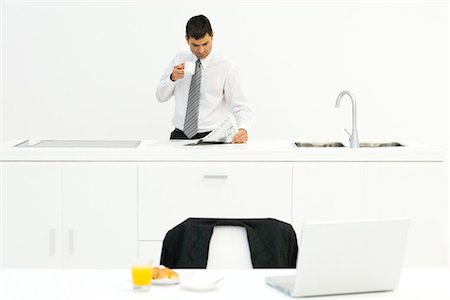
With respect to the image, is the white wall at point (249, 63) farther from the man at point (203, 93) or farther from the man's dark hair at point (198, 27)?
the man's dark hair at point (198, 27)

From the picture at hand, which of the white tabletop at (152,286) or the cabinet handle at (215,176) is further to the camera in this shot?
the cabinet handle at (215,176)

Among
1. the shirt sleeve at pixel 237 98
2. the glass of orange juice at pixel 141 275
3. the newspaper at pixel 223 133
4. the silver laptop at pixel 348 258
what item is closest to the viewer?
the silver laptop at pixel 348 258

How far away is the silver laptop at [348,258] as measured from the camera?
2.57 meters

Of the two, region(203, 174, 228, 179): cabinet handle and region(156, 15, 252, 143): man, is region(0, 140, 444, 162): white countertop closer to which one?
region(203, 174, 228, 179): cabinet handle

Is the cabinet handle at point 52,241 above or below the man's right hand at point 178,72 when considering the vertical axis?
below

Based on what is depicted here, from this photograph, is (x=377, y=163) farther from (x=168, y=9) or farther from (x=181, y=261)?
(x=168, y=9)

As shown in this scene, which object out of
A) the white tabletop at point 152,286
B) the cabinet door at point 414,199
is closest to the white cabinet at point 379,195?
the cabinet door at point 414,199

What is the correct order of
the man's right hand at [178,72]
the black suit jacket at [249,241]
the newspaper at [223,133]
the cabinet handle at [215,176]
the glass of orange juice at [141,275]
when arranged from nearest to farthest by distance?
1. the glass of orange juice at [141,275]
2. the black suit jacket at [249,241]
3. the cabinet handle at [215,176]
4. the newspaper at [223,133]
5. the man's right hand at [178,72]

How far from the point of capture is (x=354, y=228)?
2.60m

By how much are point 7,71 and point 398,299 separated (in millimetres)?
6080

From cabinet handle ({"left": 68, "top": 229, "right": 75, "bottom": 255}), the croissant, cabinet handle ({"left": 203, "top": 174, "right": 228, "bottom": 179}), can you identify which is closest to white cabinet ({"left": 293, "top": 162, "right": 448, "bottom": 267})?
cabinet handle ({"left": 203, "top": 174, "right": 228, "bottom": 179})

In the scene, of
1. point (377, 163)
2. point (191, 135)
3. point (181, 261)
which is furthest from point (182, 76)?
point (181, 261)

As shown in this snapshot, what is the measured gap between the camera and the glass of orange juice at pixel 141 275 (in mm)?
2672

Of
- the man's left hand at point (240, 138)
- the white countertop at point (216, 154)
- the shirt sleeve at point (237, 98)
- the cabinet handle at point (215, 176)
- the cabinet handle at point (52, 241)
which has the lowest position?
the cabinet handle at point (52, 241)
